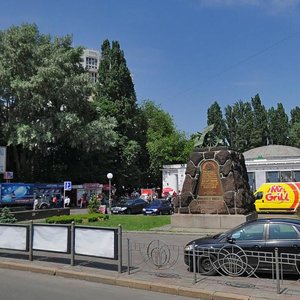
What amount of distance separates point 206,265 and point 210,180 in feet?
40.8

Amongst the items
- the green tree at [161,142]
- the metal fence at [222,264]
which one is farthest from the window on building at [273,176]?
the metal fence at [222,264]

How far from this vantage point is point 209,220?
22.4 m

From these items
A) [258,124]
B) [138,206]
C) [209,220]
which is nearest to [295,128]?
[258,124]

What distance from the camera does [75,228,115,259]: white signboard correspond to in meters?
10.6

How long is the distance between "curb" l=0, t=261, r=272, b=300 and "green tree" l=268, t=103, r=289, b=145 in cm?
8019

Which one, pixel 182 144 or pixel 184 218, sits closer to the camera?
pixel 184 218

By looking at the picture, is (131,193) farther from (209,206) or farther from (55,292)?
(55,292)

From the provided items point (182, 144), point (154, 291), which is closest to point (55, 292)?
point (154, 291)

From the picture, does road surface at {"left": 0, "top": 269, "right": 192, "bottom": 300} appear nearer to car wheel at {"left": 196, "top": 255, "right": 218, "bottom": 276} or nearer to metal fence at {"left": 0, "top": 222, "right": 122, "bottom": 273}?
metal fence at {"left": 0, "top": 222, "right": 122, "bottom": 273}

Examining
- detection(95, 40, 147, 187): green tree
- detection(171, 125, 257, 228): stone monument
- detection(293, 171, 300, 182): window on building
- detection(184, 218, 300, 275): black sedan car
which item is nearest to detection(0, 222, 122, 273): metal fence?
detection(184, 218, 300, 275): black sedan car

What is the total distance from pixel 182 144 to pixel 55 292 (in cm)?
7041

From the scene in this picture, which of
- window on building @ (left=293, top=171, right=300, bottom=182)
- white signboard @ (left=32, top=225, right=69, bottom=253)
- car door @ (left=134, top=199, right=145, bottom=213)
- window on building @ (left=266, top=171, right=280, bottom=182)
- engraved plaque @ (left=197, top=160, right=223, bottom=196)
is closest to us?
white signboard @ (left=32, top=225, right=69, bottom=253)

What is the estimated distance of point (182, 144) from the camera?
79062 mm

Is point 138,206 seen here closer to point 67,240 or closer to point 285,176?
point 285,176
